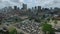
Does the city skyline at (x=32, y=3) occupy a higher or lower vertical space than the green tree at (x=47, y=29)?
higher

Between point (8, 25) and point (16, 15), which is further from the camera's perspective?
point (16, 15)

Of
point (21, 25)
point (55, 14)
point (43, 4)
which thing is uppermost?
point (43, 4)

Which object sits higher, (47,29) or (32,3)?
(32,3)

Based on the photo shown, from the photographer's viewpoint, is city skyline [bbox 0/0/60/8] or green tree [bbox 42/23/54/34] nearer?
green tree [bbox 42/23/54/34]

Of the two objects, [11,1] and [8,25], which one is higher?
[11,1]

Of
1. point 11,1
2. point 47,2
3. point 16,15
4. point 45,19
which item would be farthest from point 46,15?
point 11,1

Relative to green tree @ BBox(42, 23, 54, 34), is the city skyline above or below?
above

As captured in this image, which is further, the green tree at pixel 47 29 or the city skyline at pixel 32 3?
the city skyline at pixel 32 3

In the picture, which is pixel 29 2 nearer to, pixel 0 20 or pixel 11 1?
pixel 11 1

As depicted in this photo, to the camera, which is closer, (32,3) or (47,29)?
(47,29)
